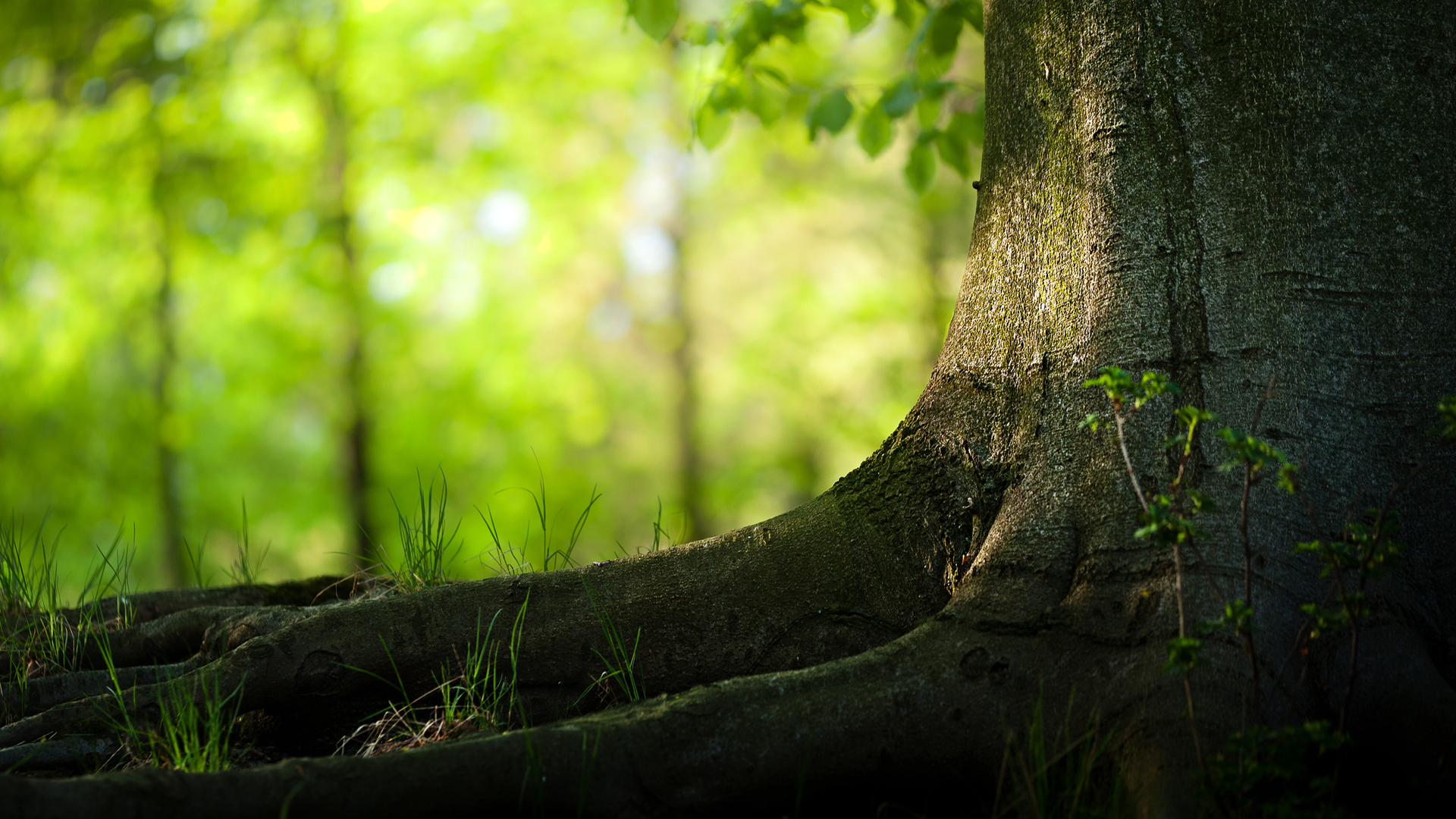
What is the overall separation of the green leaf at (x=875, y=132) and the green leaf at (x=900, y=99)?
0.12 m

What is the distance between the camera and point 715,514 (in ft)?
39.7

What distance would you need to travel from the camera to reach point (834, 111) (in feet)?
10.4

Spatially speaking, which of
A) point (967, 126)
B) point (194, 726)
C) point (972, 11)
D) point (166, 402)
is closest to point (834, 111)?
point (972, 11)

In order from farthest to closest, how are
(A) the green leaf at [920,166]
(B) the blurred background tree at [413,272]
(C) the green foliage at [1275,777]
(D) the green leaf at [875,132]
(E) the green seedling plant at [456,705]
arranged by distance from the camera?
(B) the blurred background tree at [413,272] < (A) the green leaf at [920,166] < (D) the green leaf at [875,132] < (E) the green seedling plant at [456,705] < (C) the green foliage at [1275,777]

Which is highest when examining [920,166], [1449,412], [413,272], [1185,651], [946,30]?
[413,272]

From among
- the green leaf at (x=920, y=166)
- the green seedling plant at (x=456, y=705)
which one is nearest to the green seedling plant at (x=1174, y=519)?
the green seedling plant at (x=456, y=705)

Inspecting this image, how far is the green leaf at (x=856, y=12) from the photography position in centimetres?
308

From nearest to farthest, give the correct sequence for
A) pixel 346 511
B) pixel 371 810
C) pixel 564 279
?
pixel 371 810, pixel 346 511, pixel 564 279

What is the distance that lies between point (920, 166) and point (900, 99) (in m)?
0.48

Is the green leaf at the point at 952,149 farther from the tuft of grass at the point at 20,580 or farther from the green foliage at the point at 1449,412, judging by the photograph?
the tuft of grass at the point at 20,580

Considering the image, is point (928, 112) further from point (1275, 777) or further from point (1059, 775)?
point (1275, 777)

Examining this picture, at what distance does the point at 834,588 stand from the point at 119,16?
9866 mm

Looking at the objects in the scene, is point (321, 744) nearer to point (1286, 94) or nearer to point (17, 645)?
point (17, 645)

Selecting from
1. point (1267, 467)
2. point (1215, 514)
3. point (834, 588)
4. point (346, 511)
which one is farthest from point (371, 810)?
point (346, 511)
